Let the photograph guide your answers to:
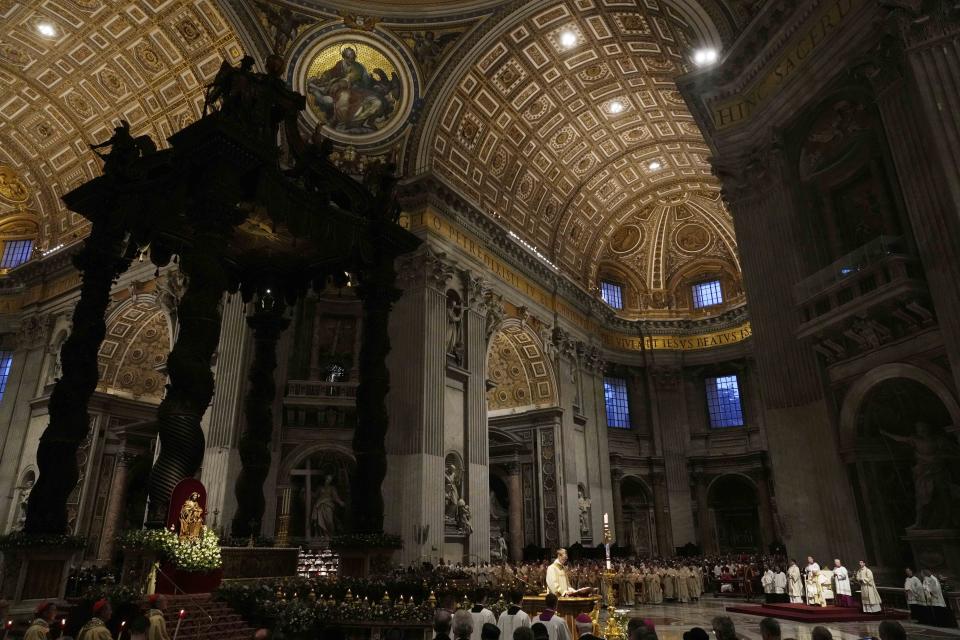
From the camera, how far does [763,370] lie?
38.0 ft

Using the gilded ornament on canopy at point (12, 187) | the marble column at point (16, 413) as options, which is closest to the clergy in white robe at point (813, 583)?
the marble column at point (16, 413)

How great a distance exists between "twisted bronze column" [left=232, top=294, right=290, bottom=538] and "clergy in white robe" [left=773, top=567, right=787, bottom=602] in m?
11.0

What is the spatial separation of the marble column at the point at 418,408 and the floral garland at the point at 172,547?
792 centimetres

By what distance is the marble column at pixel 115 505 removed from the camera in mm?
18578

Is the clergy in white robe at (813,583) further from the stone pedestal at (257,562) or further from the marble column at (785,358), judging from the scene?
the stone pedestal at (257,562)

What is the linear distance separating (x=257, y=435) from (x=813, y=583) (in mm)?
9703

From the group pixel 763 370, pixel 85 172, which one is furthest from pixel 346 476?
pixel 85 172

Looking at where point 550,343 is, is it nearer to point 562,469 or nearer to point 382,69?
point 562,469

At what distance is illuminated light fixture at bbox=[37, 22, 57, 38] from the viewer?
54.7 ft

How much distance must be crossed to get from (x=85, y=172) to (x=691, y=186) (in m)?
22.8

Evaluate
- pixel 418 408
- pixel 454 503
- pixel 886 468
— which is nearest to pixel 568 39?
pixel 418 408

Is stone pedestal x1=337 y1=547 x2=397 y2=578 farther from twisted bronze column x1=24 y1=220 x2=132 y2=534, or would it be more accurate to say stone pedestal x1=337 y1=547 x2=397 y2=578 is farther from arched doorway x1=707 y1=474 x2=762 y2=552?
arched doorway x1=707 y1=474 x2=762 y2=552

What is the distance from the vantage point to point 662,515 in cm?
2678

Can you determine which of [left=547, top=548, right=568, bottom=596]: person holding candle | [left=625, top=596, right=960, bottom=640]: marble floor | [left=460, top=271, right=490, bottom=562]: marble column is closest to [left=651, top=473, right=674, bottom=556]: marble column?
[left=625, top=596, right=960, bottom=640]: marble floor
